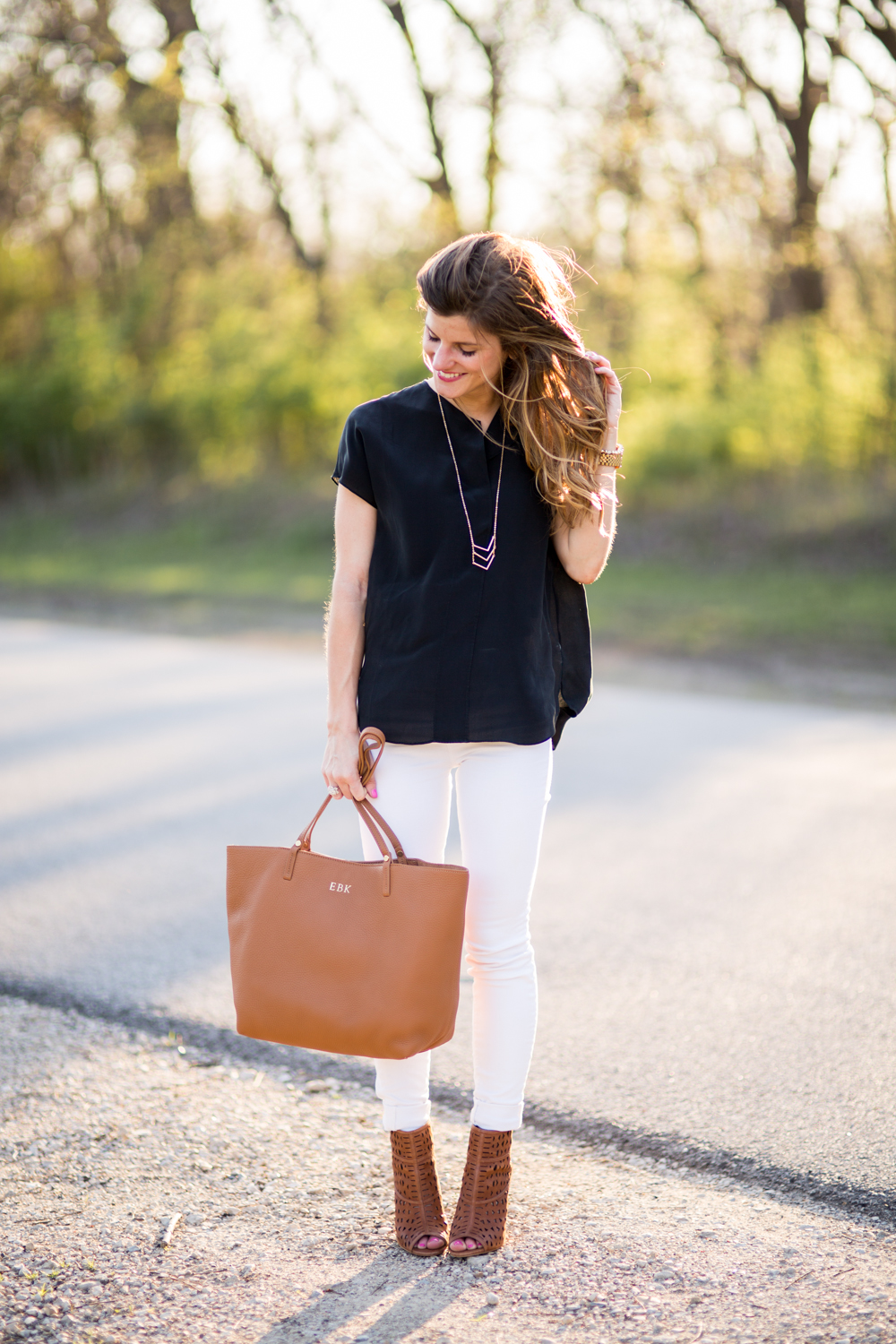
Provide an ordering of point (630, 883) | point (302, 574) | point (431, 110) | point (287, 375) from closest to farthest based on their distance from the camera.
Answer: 1. point (630, 883)
2. point (302, 574)
3. point (287, 375)
4. point (431, 110)

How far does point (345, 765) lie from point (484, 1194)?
0.90m

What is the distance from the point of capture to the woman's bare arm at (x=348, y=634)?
2.39 meters

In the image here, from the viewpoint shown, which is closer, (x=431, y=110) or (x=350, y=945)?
(x=350, y=945)

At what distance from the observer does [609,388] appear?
7.93 ft

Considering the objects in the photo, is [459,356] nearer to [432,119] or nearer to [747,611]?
[747,611]

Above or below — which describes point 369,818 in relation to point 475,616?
below

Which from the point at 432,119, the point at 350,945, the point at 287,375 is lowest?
the point at 350,945

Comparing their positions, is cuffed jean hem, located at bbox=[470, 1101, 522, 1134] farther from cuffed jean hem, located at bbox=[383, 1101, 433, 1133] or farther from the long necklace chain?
the long necklace chain

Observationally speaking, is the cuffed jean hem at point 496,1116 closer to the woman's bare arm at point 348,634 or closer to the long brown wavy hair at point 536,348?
the woman's bare arm at point 348,634

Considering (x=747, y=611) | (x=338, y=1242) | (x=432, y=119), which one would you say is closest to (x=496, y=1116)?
(x=338, y=1242)

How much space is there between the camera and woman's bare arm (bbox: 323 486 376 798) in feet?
7.84

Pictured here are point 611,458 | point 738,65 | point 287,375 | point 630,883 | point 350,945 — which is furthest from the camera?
point 287,375

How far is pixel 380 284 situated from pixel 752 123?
285 inches

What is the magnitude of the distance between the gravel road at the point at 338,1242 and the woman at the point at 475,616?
17 cm
